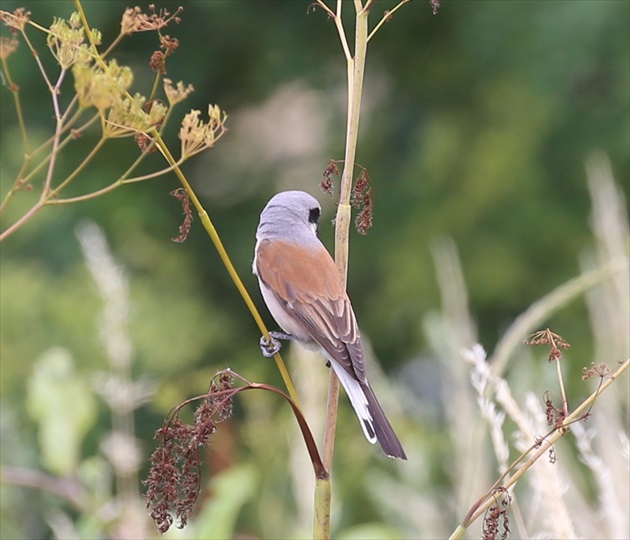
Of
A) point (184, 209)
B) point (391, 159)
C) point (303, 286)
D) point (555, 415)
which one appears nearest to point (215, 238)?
point (184, 209)

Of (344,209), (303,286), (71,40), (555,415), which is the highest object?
(303,286)

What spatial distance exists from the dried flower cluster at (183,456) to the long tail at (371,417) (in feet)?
0.96

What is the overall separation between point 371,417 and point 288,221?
2.69ft

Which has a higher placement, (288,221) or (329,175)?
(288,221)

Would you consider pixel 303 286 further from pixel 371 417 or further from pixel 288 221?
pixel 371 417

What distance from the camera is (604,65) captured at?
8.49 metres

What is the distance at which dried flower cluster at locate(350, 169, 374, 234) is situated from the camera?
A: 166 centimetres

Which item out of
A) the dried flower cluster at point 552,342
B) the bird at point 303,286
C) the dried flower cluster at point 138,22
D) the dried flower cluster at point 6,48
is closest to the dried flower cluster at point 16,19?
the dried flower cluster at point 6,48

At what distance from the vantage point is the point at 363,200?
1689 mm

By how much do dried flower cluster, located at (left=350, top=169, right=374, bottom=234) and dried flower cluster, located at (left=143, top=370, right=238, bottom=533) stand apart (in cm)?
36

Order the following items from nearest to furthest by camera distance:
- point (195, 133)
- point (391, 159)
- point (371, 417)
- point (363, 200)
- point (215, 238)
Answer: point (215, 238), point (195, 133), point (363, 200), point (371, 417), point (391, 159)

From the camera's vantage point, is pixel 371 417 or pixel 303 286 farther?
pixel 303 286

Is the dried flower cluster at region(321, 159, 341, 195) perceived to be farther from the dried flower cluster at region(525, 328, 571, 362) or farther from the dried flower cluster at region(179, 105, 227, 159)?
the dried flower cluster at region(525, 328, 571, 362)

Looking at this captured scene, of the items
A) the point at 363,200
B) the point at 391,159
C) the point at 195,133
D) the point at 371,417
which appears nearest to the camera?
the point at 195,133
